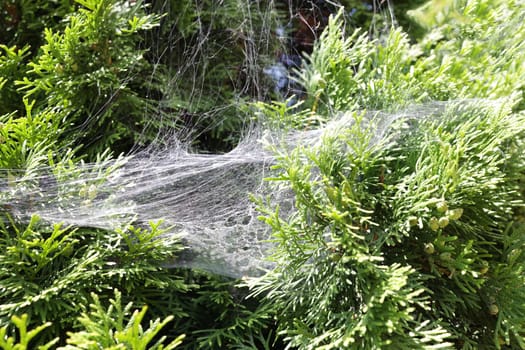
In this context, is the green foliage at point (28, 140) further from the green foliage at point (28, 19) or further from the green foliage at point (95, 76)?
the green foliage at point (28, 19)

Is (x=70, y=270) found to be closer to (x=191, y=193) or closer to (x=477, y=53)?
(x=191, y=193)

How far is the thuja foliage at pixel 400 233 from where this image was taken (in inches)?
36.5

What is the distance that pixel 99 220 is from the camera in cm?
106

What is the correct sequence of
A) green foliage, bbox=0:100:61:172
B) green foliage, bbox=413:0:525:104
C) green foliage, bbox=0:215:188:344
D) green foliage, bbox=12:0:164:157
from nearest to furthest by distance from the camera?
green foliage, bbox=0:215:188:344, green foliage, bbox=0:100:61:172, green foliage, bbox=12:0:164:157, green foliage, bbox=413:0:525:104

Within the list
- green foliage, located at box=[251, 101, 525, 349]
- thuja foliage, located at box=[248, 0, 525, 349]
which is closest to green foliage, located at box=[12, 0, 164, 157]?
thuja foliage, located at box=[248, 0, 525, 349]

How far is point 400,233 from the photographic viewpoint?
1054mm

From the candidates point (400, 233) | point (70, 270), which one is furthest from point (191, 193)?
point (400, 233)

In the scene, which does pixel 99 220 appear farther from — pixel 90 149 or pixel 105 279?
pixel 90 149

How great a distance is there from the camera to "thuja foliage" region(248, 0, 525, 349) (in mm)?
927

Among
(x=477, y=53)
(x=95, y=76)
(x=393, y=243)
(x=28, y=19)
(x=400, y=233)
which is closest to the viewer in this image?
(x=393, y=243)

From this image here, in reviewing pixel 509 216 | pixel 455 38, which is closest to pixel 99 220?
pixel 509 216

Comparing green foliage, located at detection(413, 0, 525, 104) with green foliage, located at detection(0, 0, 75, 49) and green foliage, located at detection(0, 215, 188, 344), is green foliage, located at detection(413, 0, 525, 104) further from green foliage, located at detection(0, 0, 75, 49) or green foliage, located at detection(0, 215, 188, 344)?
green foliage, located at detection(0, 0, 75, 49)

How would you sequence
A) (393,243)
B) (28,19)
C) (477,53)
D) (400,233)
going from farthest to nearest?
(477,53), (28,19), (400,233), (393,243)

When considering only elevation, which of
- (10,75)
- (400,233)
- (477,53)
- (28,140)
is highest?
(10,75)
